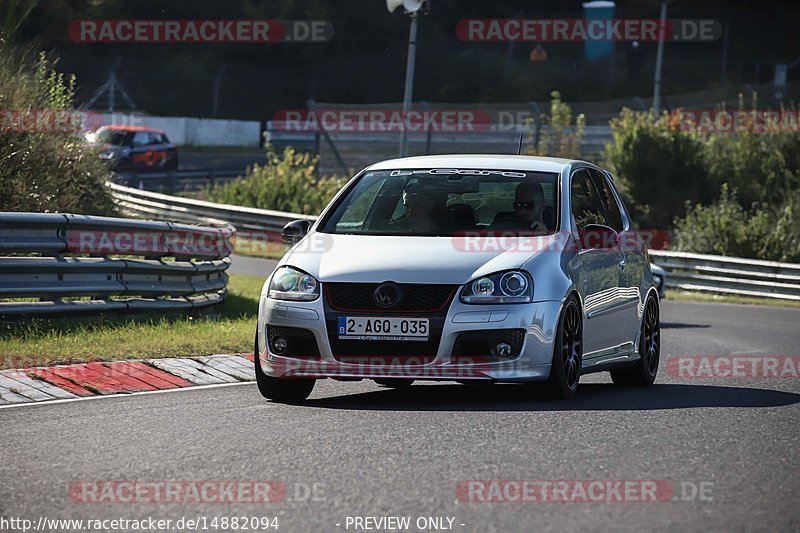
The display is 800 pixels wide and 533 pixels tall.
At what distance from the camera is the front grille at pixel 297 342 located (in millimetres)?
9633

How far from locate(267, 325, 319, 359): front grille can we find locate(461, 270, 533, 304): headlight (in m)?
0.97

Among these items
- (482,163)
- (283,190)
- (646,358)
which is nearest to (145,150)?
(283,190)

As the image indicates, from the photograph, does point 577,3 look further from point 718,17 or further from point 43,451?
point 43,451

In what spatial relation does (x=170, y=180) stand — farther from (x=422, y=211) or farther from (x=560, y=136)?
(x=422, y=211)

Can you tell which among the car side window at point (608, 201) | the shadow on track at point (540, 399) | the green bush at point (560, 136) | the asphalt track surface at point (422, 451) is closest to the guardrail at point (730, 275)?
the green bush at point (560, 136)

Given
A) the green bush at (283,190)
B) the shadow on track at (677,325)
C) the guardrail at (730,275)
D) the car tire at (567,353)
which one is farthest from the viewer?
the green bush at (283,190)

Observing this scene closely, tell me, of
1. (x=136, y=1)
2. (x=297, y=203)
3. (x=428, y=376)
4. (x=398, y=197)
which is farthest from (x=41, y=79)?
(x=136, y=1)

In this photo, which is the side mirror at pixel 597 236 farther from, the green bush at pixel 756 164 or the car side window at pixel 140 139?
the car side window at pixel 140 139

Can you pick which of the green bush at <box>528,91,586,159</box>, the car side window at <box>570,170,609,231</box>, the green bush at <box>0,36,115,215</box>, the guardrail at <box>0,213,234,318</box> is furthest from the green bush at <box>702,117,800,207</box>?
the car side window at <box>570,170,609,231</box>

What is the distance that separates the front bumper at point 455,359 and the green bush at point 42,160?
6.93 m

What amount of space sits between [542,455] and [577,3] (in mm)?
63803

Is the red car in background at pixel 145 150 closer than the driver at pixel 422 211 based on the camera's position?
No

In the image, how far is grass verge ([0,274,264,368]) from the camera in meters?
11.4

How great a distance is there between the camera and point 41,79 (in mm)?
17641
